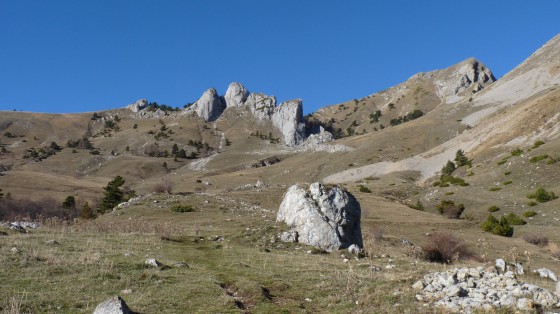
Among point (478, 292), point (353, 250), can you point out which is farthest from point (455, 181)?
point (478, 292)

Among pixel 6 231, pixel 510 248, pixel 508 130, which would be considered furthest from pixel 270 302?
pixel 508 130

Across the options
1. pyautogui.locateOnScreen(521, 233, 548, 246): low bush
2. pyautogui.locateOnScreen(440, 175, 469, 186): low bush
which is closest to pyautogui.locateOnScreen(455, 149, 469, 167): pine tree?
pyautogui.locateOnScreen(440, 175, 469, 186): low bush

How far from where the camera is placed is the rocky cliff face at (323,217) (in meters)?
29.0

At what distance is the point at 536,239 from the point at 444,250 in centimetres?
1820

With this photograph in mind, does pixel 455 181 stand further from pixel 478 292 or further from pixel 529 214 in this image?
pixel 478 292

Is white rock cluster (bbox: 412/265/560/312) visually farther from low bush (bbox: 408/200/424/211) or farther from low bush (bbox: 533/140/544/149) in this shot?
low bush (bbox: 533/140/544/149)

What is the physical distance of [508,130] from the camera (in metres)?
106

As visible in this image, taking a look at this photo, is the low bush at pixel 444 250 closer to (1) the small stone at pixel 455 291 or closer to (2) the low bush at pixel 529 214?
(1) the small stone at pixel 455 291

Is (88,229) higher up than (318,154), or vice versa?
(318,154)

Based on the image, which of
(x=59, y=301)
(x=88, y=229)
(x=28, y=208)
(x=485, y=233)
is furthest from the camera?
(x=28, y=208)

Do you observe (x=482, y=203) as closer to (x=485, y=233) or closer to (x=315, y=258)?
(x=485, y=233)

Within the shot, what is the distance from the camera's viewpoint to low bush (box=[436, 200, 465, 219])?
5947 cm

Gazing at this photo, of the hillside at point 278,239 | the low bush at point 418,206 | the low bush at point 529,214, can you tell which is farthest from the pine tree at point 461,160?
the low bush at point 529,214

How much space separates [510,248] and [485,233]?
7781mm
